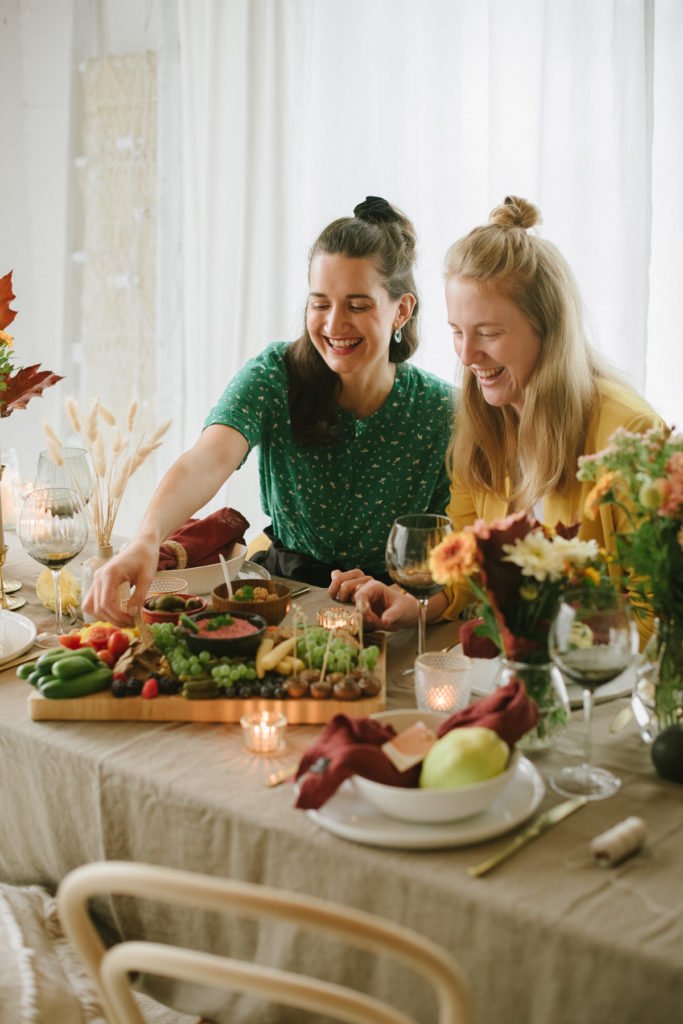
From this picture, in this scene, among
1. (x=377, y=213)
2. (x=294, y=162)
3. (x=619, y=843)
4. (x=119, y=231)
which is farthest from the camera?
(x=119, y=231)

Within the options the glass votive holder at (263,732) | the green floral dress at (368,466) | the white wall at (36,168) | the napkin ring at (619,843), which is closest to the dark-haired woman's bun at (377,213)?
the green floral dress at (368,466)

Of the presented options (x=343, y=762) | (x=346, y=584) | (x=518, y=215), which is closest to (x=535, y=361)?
(x=518, y=215)

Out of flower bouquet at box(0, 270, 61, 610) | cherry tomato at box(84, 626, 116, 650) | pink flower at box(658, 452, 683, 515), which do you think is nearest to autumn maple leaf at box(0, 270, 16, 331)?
flower bouquet at box(0, 270, 61, 610)

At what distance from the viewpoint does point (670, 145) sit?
2666mm

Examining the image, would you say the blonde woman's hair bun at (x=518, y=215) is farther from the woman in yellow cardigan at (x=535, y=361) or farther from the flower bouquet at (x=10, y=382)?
the flower bouquet at (x=10, y=382)

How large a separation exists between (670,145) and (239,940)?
7.67 ft

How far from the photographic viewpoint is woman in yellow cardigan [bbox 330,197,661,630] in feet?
6.06

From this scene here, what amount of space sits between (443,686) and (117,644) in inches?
19.1

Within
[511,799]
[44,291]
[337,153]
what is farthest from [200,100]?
[511,799]

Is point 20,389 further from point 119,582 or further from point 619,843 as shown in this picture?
point 619,843

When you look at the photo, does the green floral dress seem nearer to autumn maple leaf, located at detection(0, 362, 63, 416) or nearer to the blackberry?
autumn maple leaf, located at detection(0, 362, 63, 416)

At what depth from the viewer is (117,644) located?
Result: 4.80ft

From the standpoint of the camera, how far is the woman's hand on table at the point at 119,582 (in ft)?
5.11

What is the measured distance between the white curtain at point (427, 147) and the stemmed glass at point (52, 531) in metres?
1.16
